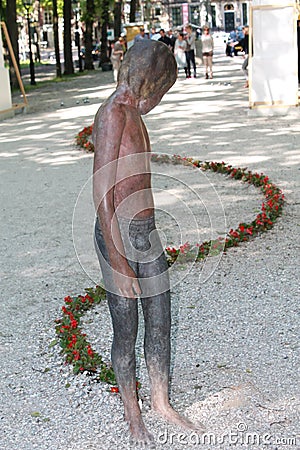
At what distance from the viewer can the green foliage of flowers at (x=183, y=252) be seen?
211 inches

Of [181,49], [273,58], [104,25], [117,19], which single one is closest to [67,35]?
[104,25]

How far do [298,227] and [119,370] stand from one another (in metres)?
4.86

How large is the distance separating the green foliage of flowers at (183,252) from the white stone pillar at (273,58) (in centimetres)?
611

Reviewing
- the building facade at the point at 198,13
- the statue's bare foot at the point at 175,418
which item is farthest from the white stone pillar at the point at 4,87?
the building facade at the point at 198,13

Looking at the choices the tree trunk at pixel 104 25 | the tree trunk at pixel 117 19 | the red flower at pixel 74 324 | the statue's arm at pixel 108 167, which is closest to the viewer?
the statue's arm at pixel 108 167

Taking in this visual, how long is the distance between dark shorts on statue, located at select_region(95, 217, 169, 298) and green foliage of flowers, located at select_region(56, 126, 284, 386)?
3.51 feet

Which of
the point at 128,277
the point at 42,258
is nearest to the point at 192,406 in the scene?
the point at 128,277

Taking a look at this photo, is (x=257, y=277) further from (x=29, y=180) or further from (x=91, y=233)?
(x=29, y=180)

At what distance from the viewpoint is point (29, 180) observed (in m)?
12.4

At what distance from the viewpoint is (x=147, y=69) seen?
3.88 meters

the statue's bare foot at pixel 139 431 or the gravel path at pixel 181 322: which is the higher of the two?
the statue's bare foot at pixel 139 431

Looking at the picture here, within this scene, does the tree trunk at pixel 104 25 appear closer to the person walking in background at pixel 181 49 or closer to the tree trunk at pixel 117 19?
the tree trunk at pixel 117 19

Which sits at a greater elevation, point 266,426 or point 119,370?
point 119,370

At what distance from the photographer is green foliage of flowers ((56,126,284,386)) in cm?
537
